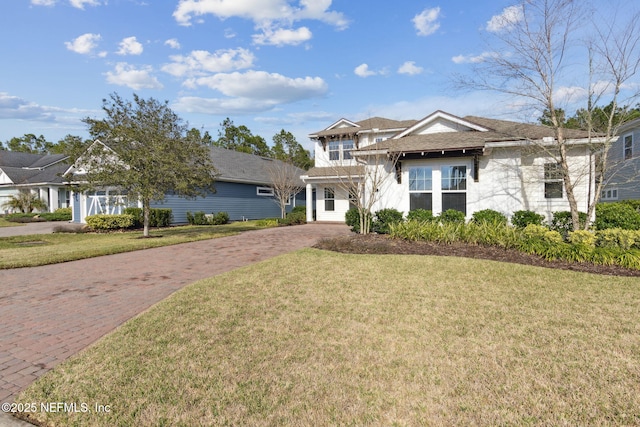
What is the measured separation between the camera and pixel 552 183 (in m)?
11.8

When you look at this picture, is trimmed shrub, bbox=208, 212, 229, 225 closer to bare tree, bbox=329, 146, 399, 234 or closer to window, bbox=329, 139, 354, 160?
window, bbox=329, 139, 354, 160

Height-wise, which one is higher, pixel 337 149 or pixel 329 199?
pixel 337 149

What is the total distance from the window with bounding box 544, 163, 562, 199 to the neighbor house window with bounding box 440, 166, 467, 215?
8.73 ft

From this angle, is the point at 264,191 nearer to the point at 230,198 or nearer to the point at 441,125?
the point at 230,198

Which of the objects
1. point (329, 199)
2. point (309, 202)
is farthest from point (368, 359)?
point (309, 202)

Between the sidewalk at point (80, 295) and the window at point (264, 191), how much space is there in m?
15.7

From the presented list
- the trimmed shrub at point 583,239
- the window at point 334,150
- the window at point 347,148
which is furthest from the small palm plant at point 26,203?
the trimmed shrub at point 583,239

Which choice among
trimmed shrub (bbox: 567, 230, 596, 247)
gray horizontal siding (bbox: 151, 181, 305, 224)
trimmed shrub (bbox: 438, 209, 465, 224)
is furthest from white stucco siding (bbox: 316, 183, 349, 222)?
trimmed shrub (bbox: 567, 230, 596, 247)

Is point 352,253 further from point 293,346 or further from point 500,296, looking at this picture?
point 293,346

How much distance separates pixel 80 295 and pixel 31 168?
135 ft

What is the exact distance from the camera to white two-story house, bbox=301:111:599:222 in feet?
37.9

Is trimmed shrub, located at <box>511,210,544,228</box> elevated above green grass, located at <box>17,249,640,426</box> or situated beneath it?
elevated above

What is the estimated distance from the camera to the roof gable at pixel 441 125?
13555 millimetres

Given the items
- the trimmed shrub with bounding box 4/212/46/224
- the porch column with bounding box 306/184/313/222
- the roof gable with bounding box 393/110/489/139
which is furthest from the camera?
the trimmed shrub with bounding box 4/212/46/224
